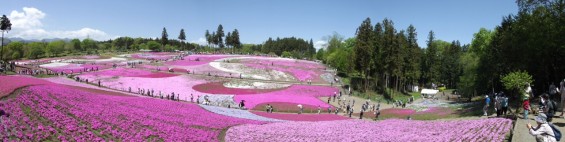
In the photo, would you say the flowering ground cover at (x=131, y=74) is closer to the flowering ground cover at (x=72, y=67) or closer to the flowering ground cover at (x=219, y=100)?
the flowering ground cover at (x=72, y=67)

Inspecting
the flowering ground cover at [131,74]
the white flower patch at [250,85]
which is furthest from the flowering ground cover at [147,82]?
the white flower patch at [250,85]

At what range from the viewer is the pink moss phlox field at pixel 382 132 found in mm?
20859

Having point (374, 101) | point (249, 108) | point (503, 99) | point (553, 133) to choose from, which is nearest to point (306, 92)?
point (374, 101)

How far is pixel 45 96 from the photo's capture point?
24.0 m

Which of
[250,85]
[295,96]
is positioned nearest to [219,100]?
[295,96]

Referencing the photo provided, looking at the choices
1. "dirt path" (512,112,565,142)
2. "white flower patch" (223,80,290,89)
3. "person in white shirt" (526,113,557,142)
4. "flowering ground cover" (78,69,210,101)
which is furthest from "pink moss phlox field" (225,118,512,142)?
"white flower patch" (223,80,290,89)

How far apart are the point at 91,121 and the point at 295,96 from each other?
37.8 meters

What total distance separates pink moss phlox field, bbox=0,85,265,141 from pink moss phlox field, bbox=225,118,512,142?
9.14ft

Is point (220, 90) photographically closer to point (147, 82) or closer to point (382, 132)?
point (147, 82)

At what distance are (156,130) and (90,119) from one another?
11.5ft

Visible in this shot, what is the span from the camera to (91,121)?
21.4 m

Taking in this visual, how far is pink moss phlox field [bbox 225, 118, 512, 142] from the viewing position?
20.9 m

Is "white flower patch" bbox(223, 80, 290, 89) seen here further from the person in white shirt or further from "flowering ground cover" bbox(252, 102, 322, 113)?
the person in white shirt

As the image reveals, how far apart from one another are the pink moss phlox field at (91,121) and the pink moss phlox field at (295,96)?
22.6 metres
